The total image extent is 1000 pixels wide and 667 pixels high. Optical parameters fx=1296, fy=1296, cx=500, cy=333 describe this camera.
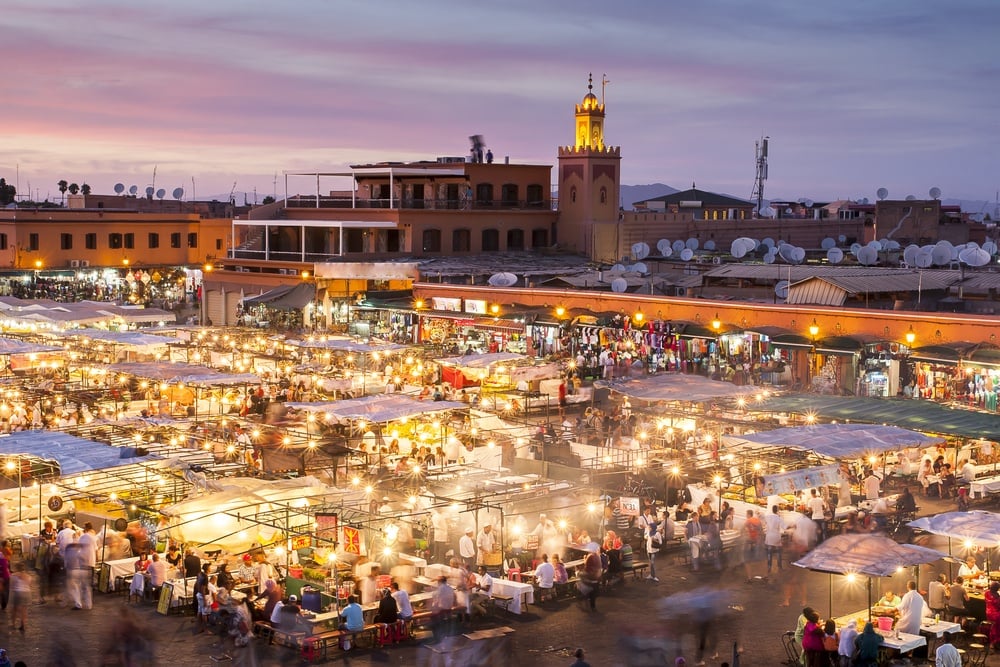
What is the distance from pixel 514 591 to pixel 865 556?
16.4 ft

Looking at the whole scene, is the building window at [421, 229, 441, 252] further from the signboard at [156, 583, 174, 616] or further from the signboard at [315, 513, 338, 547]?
the signboard at [156, 583, 174, 616]

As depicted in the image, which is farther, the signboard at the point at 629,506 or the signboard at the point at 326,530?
the signboard at the point at 629,506

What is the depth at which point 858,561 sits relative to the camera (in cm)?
1658

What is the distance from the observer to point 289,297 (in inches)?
1980

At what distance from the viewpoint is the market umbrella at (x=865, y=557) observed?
647 inches

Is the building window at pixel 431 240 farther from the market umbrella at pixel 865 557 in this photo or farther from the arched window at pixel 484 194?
the market umbrella at pixel 865 557

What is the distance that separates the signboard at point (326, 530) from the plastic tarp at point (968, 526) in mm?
8244

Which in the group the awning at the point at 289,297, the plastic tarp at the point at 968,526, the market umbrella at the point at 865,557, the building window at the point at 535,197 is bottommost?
the market umbrella at the point at 865,557

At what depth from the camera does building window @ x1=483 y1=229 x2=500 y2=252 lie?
61375mm

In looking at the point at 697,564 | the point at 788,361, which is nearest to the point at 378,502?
the point at 697,564

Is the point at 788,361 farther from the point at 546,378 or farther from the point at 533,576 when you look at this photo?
the point at 533,576

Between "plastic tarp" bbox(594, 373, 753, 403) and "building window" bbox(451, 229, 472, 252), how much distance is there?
1196 inches

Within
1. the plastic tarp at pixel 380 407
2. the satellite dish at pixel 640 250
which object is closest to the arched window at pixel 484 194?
the satellite dish at pixel 640 250

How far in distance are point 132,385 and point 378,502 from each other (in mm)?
14577
